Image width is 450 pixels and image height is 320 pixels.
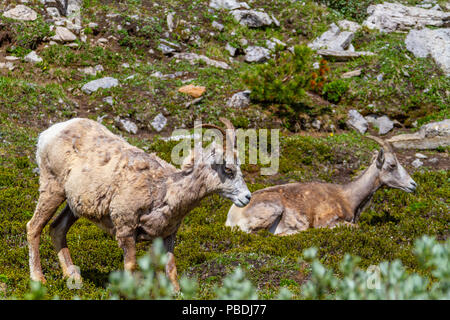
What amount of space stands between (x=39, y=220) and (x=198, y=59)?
17.4m

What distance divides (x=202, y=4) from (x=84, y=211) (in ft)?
79.4

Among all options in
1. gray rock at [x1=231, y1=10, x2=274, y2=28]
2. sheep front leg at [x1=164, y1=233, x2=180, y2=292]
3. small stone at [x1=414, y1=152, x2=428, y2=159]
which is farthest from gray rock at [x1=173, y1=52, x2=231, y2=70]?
sheep front leg at [x1=164, y1=233, x2=180, y2=292]

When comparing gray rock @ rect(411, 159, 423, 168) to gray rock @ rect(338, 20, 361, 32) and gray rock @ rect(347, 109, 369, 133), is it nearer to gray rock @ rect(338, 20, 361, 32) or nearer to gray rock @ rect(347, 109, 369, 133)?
gray rock @ rect(347, 109, 369, 133)

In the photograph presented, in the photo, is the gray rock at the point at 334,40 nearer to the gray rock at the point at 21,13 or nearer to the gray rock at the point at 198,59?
the gray rock at the point at 198,59

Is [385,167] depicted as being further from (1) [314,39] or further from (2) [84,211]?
(1) [314,39]

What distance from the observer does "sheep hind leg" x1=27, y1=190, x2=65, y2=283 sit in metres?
6.06

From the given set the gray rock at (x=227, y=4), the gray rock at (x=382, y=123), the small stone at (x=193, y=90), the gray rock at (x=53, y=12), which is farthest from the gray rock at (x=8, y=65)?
the gray rock at (x=382, y=123)

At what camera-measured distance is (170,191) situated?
5.54 m

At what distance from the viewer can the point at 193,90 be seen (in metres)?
19.2

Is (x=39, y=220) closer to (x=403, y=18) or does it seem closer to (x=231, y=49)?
(x=231, y=49)

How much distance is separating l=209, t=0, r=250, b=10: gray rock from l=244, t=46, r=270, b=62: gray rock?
4.66 metres
